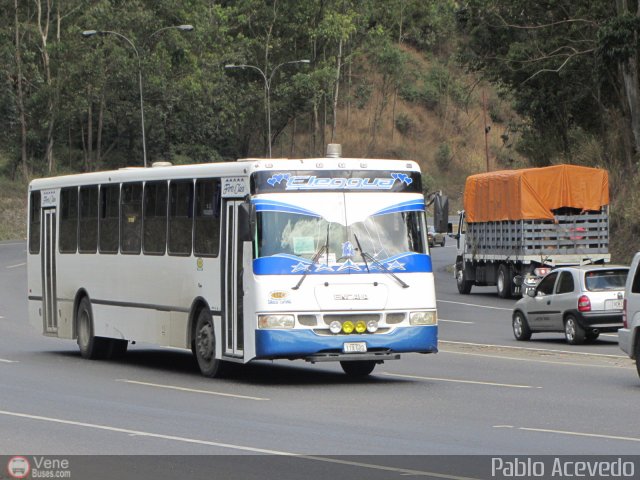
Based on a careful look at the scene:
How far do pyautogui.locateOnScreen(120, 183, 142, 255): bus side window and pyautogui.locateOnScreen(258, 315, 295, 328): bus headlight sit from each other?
171 inches

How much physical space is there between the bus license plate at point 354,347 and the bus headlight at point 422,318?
75 cm


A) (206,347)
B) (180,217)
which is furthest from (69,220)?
(206,347)

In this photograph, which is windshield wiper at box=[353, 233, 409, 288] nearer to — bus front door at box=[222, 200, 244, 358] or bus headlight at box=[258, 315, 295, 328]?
bus headlight at box=[258, 315, 295, 328]

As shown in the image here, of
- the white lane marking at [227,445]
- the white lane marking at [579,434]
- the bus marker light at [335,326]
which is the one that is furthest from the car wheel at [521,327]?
the white lane marking at [227,445]

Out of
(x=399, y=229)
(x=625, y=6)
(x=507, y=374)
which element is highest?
(x=625, y=6)

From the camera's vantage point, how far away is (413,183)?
1864 cm

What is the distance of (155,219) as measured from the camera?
20.7m

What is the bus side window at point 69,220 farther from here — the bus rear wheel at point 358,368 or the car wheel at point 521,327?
the car wheel at point 521,327

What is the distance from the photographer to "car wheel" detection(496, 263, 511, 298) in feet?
140

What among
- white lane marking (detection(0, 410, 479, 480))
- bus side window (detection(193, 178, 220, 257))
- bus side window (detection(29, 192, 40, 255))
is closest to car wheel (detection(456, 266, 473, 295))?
bus side window (detection(29, 192, 40, 255))

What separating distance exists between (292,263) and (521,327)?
1100cm

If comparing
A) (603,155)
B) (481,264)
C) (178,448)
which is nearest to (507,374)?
(178,448)

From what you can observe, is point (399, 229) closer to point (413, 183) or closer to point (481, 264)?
point (413, 183)

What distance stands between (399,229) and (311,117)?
278 ft
